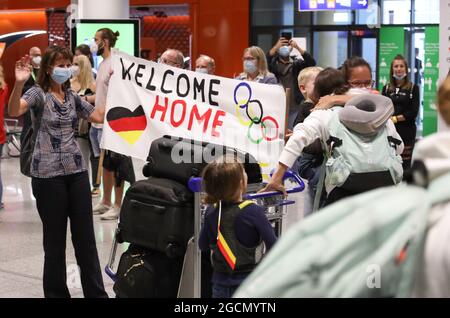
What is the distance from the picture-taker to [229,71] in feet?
53.7

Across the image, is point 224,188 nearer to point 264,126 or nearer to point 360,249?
point 264,126

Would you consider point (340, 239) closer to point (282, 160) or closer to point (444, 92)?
point (444, 92)

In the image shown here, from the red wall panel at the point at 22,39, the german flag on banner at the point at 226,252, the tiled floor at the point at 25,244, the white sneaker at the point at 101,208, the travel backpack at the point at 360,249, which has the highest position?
the red wall panel at the point at 22,39

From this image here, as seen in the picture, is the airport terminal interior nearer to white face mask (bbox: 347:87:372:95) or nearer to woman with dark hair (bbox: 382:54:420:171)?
white face mask (bbox: 347:87:372:95)

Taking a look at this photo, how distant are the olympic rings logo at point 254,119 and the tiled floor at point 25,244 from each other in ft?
4.90

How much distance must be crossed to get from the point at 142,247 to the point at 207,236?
638 millimetres

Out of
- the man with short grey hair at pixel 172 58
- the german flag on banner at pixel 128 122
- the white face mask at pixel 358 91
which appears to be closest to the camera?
the white face mask at pixel 358 91

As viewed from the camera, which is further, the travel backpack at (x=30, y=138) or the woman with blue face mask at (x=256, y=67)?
the woman with blue face mask at (x=256, y=67)

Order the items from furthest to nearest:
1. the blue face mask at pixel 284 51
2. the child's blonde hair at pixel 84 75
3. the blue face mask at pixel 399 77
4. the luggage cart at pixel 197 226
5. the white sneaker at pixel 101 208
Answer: the blue face mask at pixel 284 51, the blue face mask at pixel 399 77, the child's blonde hair at pixel 84 75, the white sneaker at pixel 101 208, the luggage cart at pixel 197 226

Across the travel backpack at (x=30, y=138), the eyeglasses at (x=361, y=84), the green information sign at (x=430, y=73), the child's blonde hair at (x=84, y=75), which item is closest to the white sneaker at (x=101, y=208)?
the child's blonde hair at (x=84, y=75)

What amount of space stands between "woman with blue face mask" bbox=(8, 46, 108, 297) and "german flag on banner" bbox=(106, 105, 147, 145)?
0.78 feet

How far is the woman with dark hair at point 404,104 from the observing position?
8961 millimetres

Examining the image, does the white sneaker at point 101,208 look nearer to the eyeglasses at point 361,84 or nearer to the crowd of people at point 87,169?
the crowd of people at point 87,169

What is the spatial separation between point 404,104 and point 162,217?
5393mm
